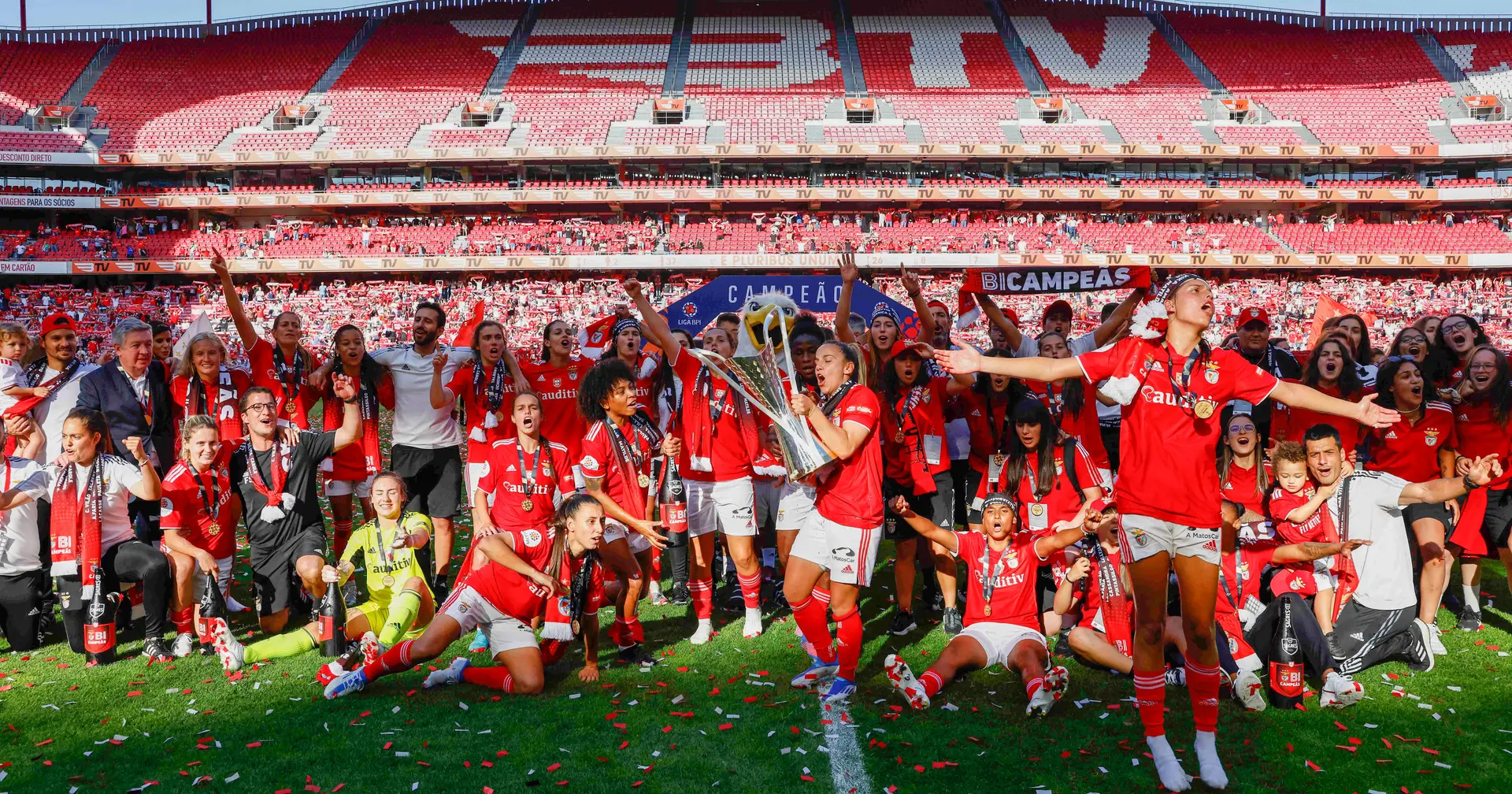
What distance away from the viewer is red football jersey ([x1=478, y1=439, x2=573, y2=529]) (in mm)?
6477

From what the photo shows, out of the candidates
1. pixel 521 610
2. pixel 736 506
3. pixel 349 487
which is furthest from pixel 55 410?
pixel 736 506

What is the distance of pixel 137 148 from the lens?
1441 inches

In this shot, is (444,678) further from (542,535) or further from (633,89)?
(633,89)

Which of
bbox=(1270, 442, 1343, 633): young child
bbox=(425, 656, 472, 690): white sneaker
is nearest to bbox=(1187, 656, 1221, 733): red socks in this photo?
bbox=(1270, 442, 1343, 633): young child

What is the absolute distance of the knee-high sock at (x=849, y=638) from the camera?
5.57 m

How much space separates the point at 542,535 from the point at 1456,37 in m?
50.9

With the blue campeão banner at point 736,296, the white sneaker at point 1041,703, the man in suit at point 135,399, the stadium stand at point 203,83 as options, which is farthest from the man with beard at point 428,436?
the stadium stand at point 203,83

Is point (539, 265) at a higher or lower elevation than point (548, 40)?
lower

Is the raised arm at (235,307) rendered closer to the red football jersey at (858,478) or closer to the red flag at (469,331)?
the red flag at (469,331)

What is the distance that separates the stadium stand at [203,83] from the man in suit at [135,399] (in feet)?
112

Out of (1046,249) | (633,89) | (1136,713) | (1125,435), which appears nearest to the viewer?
(1125,435)

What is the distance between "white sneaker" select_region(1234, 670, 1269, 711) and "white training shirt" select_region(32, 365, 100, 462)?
7.95 metres

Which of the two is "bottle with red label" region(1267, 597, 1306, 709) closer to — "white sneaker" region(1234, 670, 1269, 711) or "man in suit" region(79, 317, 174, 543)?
"white sneaker" region(1234, 670, 1269, 711)

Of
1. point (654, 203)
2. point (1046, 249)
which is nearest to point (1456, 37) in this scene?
point (1046, 249)
